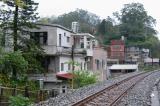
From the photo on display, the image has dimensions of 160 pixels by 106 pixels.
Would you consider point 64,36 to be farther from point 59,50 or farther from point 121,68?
point 121,68

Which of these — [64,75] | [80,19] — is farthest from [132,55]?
[64,75]

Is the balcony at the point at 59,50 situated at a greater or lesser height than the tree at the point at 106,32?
lesser

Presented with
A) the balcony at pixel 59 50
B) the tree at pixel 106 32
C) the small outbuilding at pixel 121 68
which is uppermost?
the tree at pixel 106 32

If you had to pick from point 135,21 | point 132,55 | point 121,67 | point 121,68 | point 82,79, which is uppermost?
point 135,21

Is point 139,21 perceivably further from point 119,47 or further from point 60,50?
point 60,50

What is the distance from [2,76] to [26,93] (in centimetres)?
725

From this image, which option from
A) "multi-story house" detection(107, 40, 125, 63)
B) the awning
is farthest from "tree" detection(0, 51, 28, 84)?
"multi-story house" detection(107, 40, 125, 63)

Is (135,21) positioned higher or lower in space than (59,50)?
higher

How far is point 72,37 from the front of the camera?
5597 centimetres

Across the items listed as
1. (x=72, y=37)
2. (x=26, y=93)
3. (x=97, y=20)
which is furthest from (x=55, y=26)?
(x=97, y=20)

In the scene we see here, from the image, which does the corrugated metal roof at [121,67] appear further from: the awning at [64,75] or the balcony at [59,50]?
the awning at [64,75]

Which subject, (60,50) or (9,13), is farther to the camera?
(60,50)

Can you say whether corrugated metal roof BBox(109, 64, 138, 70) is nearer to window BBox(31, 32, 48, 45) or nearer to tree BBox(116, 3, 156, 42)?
window BBox(31, 32, 48, 45)

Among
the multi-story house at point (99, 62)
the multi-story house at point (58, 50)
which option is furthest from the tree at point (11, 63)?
the multi-story house at point (99, 62)
